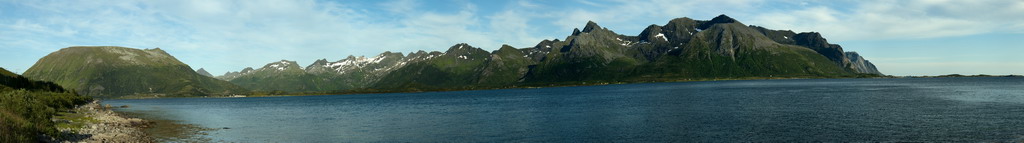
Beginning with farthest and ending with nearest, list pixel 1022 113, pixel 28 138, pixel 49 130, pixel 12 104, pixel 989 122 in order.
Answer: pixel 1022 113
pixel 989 122
pixel 12 104
pixel 49 130
pixel 28 138

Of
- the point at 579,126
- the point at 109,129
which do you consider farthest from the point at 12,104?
the point at 579,126

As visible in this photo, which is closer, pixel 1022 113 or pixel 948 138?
pixel 948 138

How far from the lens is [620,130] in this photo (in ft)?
237

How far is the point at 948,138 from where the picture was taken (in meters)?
56.3

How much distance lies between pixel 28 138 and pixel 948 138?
79784 millimetres

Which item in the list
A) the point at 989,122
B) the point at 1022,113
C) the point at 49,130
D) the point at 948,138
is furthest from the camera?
the point at 1022,113

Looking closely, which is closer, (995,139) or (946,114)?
(995,139)

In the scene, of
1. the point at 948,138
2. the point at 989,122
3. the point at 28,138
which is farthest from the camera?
the point at 989,122

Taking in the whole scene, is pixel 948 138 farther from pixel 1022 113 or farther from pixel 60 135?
pixel 60 135

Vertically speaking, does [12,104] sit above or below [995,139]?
above

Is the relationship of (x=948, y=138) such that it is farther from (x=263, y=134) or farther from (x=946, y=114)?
(x=263, y=134)

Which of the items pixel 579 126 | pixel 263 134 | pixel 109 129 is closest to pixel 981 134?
pixel 579 126

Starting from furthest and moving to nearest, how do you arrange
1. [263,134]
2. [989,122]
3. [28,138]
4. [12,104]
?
[263,134] → [989,122] → [12,104] → [28,138]

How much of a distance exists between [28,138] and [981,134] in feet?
277
